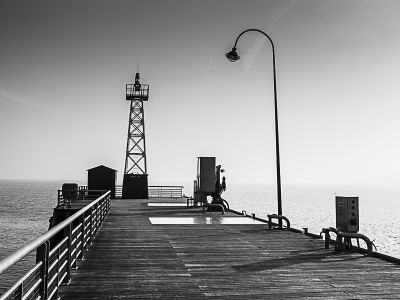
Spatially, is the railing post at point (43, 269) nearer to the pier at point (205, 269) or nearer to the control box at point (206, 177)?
the pier at point (205, 269)

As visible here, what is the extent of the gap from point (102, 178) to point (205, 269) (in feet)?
105

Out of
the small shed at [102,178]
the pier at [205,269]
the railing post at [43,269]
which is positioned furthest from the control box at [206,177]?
the railing post at [43,269]

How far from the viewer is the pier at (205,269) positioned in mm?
6652

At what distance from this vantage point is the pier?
6.65 m

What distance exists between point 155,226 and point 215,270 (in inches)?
313

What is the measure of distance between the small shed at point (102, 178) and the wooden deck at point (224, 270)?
25990 mm

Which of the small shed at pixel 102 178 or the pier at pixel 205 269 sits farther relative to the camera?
the small shed at pixel 102 178

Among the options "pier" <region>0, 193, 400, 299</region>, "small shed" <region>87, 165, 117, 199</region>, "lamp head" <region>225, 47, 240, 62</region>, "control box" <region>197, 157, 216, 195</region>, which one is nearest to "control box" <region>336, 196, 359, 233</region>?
"pier" <region>0, 193, 400, 299</region>

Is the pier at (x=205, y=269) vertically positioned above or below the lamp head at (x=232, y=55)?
below

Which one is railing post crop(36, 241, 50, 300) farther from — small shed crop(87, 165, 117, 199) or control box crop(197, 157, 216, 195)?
small shed crop(87, 165, 117, 199)

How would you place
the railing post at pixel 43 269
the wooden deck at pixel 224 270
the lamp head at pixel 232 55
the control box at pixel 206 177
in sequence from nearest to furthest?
the railing post at pixel 43 269 < the wooden deck at pixel 224 270 < the lamp head at pixel 232 55 < the control box at pixel 206 177

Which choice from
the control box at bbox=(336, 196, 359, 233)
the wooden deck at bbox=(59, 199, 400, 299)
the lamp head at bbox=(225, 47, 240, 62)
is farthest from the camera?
the lamp head at bbox=(225, 47, 240, 62)

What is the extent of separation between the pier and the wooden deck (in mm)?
16

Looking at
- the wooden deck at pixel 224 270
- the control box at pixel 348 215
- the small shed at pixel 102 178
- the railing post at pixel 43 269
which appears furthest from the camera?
the small shed at pixel 102 178
